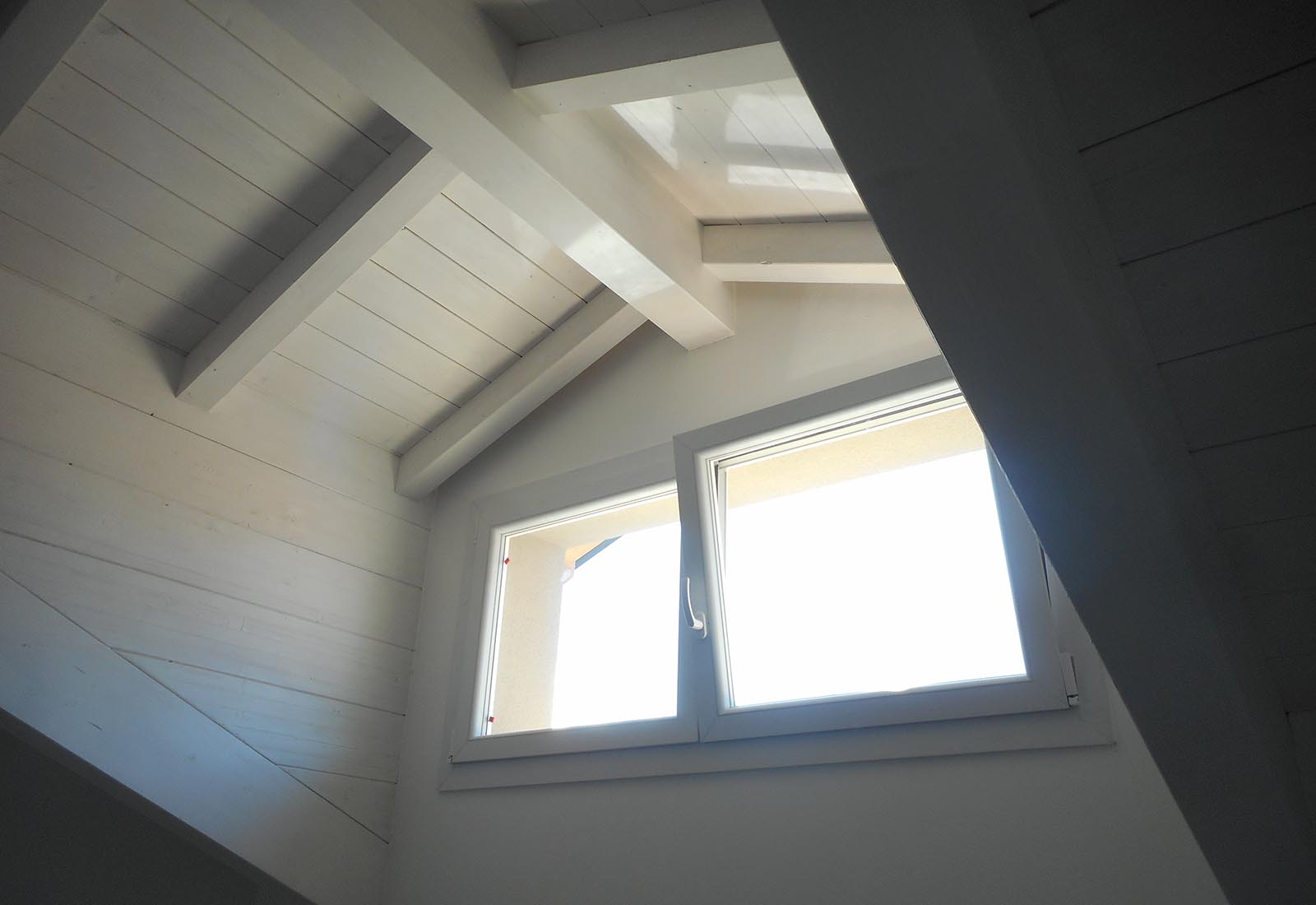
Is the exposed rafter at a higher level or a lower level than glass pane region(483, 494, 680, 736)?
lower

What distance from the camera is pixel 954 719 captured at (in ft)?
5.60

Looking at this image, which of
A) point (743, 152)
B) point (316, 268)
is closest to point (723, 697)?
point (743, 152)

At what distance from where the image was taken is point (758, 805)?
1.87 m

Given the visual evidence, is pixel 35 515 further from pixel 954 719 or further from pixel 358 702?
pixel 954 719

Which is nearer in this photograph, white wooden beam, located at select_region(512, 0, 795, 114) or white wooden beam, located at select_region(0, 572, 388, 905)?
white wooden beam, located at select_region(512, 0, 795, 114)

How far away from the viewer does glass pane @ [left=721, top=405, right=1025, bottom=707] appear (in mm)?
1814

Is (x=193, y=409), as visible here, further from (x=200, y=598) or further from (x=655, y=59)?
(x=655, y=59)

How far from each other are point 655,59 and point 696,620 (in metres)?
1.21

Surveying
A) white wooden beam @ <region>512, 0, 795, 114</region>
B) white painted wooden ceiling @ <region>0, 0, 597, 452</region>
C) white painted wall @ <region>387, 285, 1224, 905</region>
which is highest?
white painted wooden ceiling @ <region>0, 0, 597, 452</region>

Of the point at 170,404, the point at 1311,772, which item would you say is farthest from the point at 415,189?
the point at 1311,772

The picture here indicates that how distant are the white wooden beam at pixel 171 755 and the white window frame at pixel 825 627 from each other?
1017mm

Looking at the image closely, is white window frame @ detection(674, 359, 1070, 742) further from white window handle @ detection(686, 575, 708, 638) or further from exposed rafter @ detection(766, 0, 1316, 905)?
exposed rafter @ detection(766, 0, 1316, 905)

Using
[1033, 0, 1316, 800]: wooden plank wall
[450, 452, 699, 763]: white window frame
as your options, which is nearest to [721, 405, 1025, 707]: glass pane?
[450, 452, 699, 763]: white window frame

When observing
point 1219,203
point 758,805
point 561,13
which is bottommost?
point 758,805
